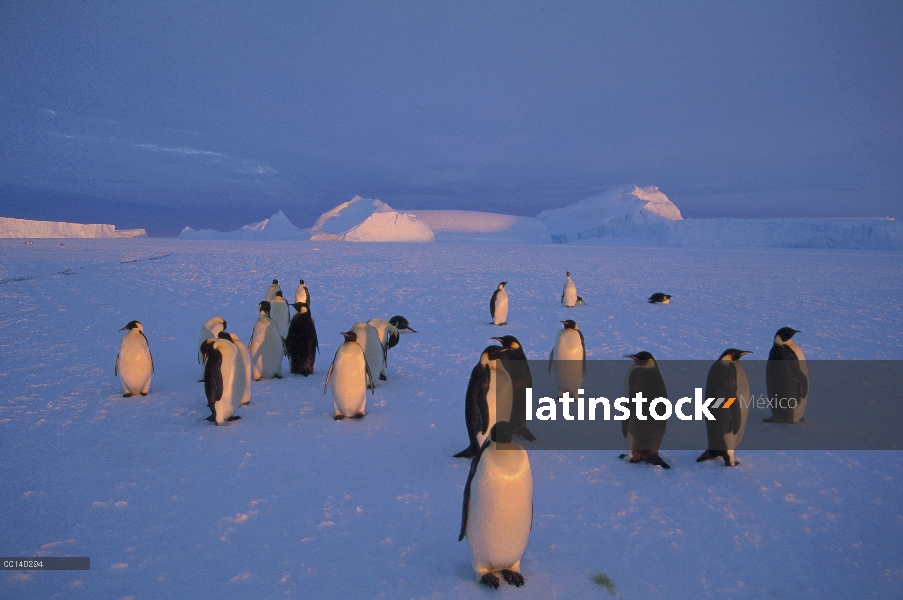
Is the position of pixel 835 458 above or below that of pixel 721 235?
below

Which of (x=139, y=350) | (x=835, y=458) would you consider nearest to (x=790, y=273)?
(x=835, y=458)

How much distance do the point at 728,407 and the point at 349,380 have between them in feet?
9.30

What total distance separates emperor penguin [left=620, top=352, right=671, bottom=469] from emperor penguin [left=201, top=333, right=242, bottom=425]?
122 inches

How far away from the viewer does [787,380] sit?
14.0 feet

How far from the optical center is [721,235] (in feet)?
179

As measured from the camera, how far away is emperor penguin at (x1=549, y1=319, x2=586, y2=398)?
16.0 feet

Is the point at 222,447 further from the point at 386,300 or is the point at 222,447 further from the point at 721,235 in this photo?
the point at 721,235

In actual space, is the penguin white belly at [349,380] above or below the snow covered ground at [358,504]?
above

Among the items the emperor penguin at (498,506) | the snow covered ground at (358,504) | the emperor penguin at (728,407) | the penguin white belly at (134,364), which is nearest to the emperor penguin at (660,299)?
the snow covered ground at (358,504)

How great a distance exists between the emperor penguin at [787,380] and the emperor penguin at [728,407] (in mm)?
1009

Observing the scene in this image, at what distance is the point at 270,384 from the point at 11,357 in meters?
3.53

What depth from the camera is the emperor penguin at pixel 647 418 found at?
11.4 ft

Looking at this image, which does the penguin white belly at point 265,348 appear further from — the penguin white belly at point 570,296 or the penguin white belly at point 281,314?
the penguin white belly at point 570,296

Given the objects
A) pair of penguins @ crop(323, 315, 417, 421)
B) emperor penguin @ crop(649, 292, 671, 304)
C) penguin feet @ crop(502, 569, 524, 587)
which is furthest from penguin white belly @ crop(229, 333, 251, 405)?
emperor penguin @ crop(649, 292, 671, 304)
